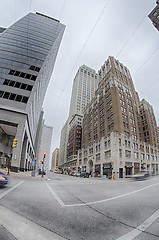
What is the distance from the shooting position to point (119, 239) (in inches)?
121

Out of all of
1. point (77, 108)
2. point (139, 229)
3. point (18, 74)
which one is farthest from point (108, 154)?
point (77, 108)

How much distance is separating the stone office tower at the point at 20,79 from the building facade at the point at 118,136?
27.1 metres

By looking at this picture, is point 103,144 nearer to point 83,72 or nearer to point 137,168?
point 137,168

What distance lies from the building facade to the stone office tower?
27.1 m

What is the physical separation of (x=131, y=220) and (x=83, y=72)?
510 feet

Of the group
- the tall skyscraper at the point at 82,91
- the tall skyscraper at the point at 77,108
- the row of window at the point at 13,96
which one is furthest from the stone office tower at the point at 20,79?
the tall skyscraper at the point at 82,91

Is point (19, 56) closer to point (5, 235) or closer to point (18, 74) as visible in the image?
point (18, 74)

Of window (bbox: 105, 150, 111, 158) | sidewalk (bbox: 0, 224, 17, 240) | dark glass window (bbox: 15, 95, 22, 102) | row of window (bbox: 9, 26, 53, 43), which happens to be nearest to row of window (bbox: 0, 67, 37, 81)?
dark glass window (bbox: 15, 95, 22, 102)

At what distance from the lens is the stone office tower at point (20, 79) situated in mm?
29344

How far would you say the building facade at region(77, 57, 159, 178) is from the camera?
159ft

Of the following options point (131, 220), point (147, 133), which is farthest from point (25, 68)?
point (147, 133)

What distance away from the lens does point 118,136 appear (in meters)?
48.9

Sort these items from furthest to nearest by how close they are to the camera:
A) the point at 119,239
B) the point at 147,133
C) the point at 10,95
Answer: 1. the point at 147,133
2. the point at 10,95
3. the point at 119,239

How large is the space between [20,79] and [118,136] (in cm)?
3462
